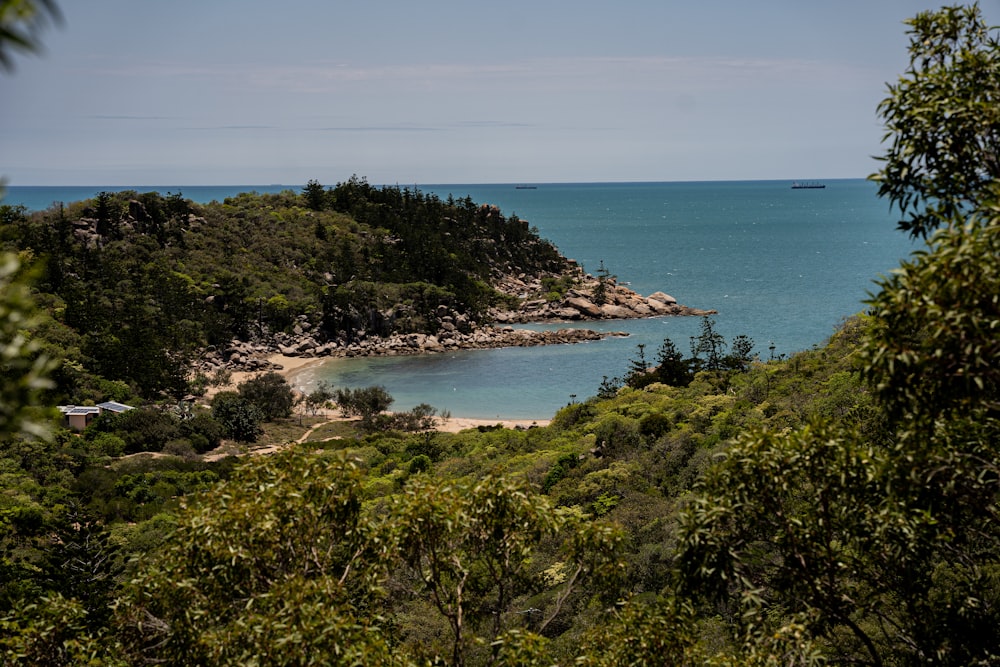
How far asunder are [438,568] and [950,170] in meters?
5.73

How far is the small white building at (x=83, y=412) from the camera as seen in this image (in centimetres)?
3828

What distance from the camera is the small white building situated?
38.3 metres

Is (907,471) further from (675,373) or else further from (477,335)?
(477,335)

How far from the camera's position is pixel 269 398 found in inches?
1807

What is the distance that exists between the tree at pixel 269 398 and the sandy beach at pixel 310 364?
5.87 meters

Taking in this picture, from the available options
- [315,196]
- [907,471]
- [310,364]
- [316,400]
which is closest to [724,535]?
[907,471]

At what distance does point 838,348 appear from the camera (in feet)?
93.2

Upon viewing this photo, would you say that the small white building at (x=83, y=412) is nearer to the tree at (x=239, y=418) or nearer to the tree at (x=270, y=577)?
the tree at (x=239, y=418)

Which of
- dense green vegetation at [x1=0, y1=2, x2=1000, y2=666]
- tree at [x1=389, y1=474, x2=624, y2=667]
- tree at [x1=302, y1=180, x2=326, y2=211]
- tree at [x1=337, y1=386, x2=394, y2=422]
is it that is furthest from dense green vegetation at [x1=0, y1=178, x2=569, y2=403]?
tree at [x1=389, y1=474, x2=624, y2=667]

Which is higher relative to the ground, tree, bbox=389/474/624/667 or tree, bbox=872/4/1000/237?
tree, bbox=872/4/1000/237

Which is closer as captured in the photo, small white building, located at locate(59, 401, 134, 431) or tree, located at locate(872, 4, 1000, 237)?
tree, located at locate(872, 4, 1000, 237)

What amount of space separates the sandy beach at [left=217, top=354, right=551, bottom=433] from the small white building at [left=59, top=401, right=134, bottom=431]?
1020 cm

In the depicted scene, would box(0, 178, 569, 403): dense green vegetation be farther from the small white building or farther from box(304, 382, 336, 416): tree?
box(304, 382, 336, 416): tree

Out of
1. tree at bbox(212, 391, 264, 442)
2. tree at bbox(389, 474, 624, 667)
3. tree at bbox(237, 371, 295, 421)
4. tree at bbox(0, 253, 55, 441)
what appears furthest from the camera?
tree at bbox(237, 371, 295, 421)
